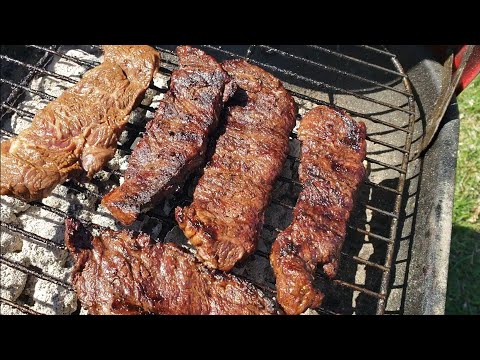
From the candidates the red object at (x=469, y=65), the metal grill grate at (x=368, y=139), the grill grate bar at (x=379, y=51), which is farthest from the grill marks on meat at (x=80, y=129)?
the red object at (x=469, y=65)

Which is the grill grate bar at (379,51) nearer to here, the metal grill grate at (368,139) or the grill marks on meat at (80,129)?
the metal grill grate at (368,139)

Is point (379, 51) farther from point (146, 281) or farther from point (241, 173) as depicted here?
point (146, 281)

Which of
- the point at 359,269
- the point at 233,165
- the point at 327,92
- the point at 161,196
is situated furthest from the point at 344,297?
the point at 327,92

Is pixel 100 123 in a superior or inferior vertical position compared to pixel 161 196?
superior

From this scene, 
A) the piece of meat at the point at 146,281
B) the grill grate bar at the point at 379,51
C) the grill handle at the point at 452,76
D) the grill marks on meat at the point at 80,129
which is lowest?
the piece of meat at the point at 146,281

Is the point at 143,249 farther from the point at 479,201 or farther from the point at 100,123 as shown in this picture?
the point at 479,201

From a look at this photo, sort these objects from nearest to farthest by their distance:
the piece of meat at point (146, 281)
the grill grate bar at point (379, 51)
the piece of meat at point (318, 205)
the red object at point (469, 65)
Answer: the piece of meat at point (146, 281) → the piece of meat at point (318, 205) → the red object at point (469, 65) → the grill grate bar at point (379, 51)

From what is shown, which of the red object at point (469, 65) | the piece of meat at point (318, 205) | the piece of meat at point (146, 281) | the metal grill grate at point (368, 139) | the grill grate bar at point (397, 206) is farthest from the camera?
the red object at point (469, 65)

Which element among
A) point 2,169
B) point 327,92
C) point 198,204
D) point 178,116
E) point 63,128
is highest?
point 327,92
